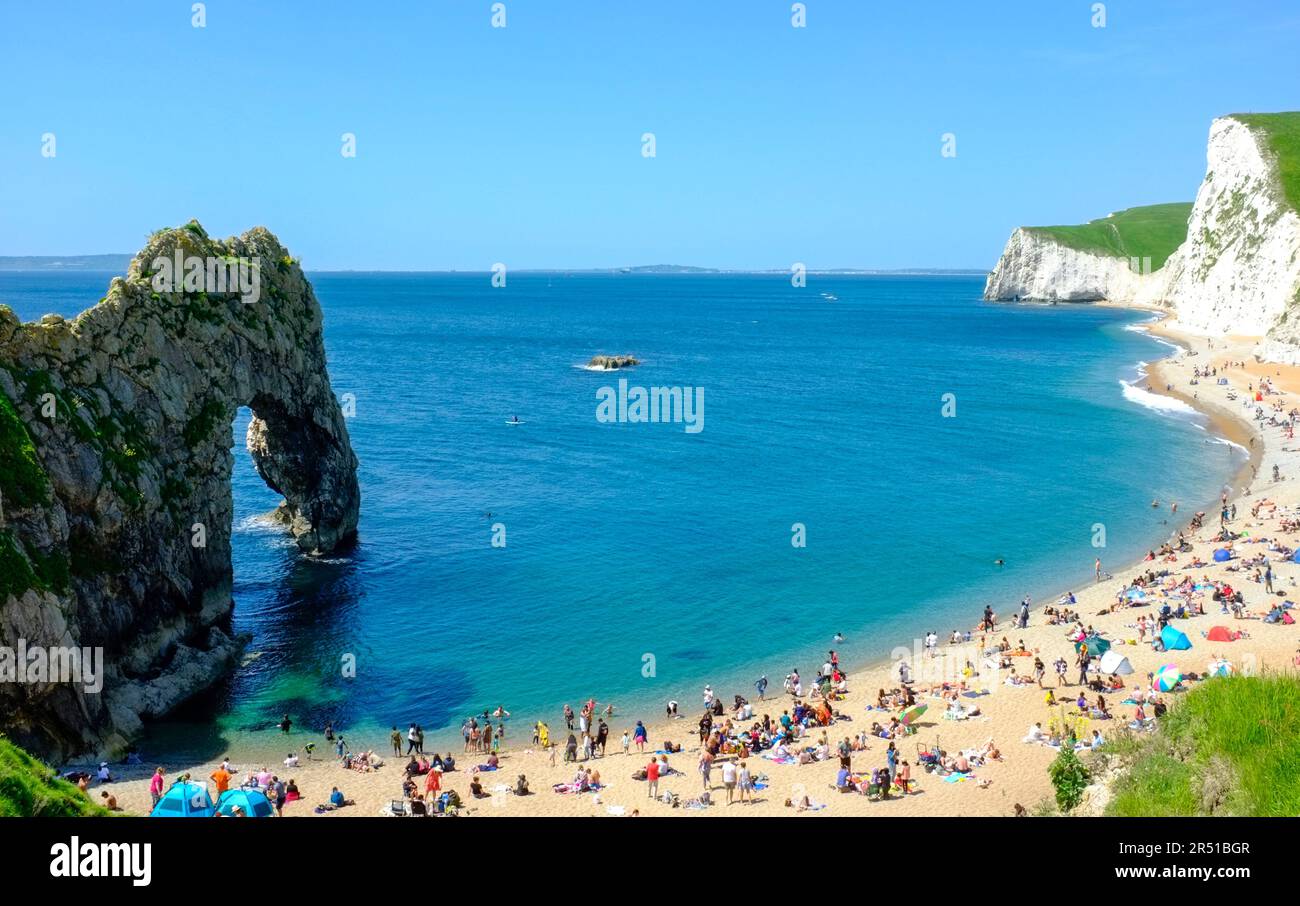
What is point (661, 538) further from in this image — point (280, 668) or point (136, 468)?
point (136, 468)

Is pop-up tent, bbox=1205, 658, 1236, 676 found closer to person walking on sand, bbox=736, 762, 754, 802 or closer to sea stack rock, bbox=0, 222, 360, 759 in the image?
person walking on sand, bbox=736, 762, 754, 802

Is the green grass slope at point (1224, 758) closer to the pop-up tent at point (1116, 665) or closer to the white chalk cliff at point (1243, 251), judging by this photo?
the pop-up tent at point (1116, 665)

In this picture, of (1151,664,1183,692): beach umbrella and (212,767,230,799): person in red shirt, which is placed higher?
(1151,664,1183,692): beach umbrella

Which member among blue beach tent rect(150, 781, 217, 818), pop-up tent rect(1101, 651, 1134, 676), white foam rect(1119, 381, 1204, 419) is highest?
white foam rect(1119, 381, 1204, 419)

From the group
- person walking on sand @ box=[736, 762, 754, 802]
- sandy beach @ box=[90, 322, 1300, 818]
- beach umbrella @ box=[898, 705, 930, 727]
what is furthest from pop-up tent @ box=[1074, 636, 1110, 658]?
person walking on sand @ box=[736, 762, 754, 802]

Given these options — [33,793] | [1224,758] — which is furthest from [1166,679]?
[33,793]

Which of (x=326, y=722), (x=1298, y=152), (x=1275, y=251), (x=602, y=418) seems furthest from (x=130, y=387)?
(x=1298, y=152)

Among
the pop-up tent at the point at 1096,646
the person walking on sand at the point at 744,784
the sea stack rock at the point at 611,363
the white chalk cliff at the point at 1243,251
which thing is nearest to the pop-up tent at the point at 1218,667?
the pop-up tent at the point at 1096,646
